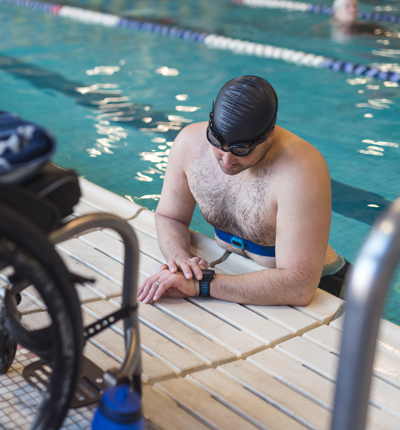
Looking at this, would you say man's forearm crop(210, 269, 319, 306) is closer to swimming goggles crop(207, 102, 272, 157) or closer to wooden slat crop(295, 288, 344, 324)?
wooden slat crop(295, 288, 344, 324)

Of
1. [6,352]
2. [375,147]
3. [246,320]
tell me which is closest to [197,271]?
[246,320]

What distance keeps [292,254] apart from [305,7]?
946cm

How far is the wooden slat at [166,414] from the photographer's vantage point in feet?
5.30

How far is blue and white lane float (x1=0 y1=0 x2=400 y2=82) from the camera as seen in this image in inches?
266

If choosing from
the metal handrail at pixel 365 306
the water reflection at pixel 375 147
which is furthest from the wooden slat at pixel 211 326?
the water reflection at pixel 375 147

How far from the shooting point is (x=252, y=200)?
2318 millimetres

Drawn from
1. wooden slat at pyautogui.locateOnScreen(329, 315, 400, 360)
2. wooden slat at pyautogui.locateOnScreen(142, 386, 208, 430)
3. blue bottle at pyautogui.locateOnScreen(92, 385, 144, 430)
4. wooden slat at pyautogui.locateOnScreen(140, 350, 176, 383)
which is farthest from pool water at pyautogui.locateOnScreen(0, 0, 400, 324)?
blue bottle at pyautogui.locateOnScreen(92, 385, 144, 430)

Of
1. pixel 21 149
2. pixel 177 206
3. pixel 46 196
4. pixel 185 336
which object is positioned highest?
pixel 21 149

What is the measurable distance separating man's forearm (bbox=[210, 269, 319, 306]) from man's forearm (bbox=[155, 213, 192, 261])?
263 mm

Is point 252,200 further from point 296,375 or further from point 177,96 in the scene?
point 177,96

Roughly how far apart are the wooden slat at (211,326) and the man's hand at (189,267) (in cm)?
13

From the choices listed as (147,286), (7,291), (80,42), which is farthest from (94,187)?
(80,42)

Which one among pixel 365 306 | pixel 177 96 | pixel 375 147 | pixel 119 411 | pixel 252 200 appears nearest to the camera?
pixel 365 306

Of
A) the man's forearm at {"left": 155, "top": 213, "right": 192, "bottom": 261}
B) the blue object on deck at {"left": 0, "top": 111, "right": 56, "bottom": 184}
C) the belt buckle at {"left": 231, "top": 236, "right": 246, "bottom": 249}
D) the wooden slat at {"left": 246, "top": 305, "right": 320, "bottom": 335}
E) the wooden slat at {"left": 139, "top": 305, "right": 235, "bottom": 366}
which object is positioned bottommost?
the wooden slat at {"left": 139, "top": 305, "right": 235, "bottom": 366}
